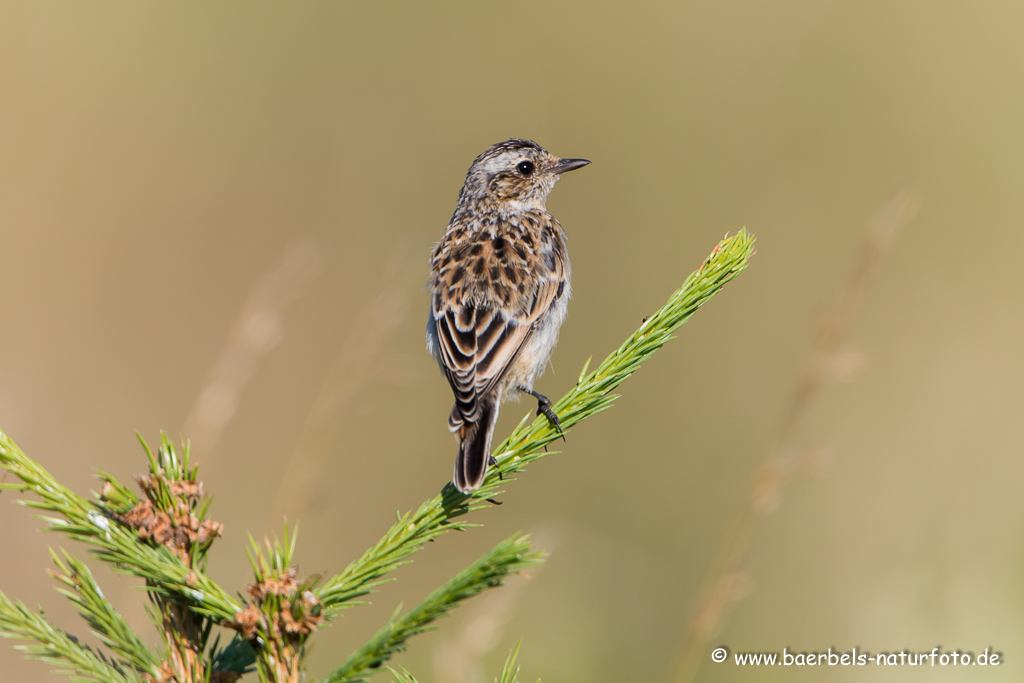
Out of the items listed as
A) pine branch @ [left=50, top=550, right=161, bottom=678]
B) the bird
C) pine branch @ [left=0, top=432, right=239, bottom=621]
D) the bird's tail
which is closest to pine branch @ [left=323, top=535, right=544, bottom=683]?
pine branch @ [left=0, top=432, right=239, bottom=621]

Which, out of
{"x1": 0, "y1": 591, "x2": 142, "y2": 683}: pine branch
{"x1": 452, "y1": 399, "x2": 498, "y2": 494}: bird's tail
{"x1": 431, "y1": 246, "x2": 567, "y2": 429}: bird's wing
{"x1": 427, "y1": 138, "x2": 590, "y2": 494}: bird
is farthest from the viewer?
{"x1": 431, "y1": 246, "x2": 567, "y2": 429}: bird's wing

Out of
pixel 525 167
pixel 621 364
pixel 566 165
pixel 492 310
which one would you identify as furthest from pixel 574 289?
pixel 621 364

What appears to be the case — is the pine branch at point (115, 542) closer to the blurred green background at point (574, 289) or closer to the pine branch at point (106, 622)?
the pine branch at point (106, 622)

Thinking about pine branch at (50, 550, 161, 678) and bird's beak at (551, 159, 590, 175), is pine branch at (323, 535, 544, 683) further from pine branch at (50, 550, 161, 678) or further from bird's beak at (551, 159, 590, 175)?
bird's beak at (551, 159, 590, 175)

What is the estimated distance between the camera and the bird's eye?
20.0 feet

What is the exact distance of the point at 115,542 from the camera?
181 cm

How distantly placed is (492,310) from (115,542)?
8.91ft

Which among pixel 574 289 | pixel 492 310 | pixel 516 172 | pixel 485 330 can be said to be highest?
pixel 574 289

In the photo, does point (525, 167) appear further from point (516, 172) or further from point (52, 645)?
point (52, 645)

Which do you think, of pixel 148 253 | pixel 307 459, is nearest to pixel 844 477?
pixel 307 459

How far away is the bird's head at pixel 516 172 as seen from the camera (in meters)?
6.09

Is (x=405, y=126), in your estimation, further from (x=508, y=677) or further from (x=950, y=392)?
(x=508, y=677)

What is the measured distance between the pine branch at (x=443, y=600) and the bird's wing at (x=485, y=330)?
72.5 inches

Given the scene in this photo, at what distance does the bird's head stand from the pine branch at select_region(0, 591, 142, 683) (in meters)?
4.67
